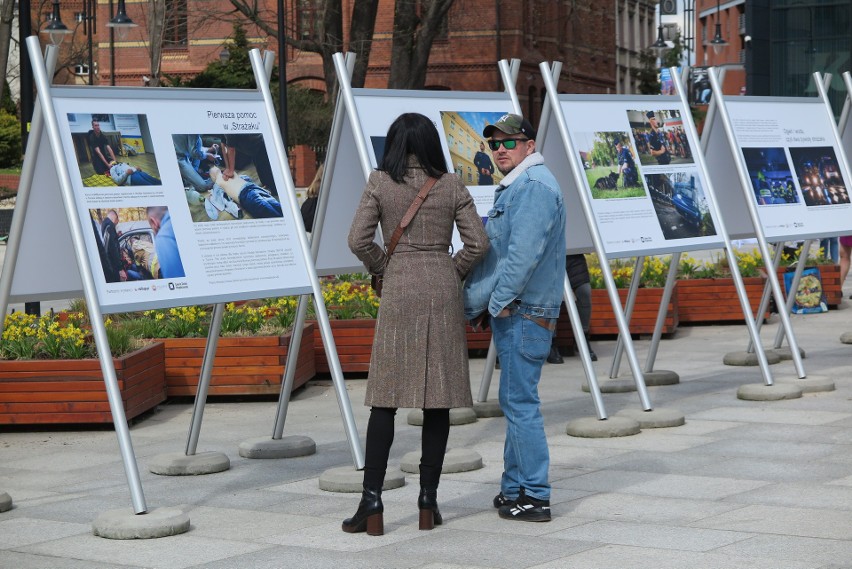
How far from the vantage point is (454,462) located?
26.4 ft

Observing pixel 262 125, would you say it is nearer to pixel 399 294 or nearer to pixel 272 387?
pixel 399 294

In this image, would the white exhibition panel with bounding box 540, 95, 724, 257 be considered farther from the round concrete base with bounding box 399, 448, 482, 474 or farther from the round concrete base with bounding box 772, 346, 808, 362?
the round concrete base with bounding box 772, 346, 808, 362

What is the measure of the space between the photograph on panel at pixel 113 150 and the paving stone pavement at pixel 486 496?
1.64 m

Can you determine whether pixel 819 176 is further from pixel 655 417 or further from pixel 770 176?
pixel 655 417

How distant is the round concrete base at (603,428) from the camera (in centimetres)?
900

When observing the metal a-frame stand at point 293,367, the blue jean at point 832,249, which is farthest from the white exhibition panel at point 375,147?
the blue jean at point 832,249

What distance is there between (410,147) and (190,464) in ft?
8.59

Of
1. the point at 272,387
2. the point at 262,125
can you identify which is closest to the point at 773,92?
the point at 272,387

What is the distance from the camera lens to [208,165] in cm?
768

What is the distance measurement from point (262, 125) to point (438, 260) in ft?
6.26

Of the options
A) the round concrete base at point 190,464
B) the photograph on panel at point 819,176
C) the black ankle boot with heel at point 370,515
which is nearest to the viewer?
the black ankle boot with heel at point 370,515

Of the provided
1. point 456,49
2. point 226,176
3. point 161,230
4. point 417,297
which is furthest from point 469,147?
point 456,49

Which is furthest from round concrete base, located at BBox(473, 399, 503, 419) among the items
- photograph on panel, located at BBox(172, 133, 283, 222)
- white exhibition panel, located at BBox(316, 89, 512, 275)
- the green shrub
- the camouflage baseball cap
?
the green shrub

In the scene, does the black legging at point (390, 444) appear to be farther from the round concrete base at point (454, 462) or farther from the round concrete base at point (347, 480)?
the round concrete base at point (454, 462)
